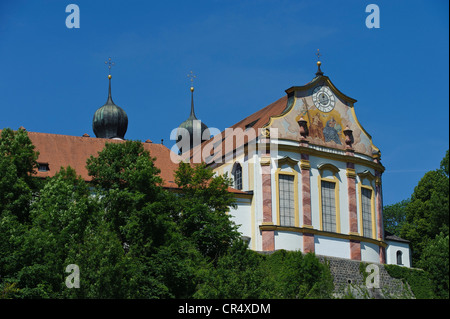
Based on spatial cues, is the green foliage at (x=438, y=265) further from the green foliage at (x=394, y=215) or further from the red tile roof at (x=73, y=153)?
the green foliage at (x=394, y=215)

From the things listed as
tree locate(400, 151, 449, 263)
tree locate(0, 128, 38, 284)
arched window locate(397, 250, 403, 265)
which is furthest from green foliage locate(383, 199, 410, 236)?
tree locate(0, 128, 38, 284)

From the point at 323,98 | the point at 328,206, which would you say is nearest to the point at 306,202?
the point at 328,206

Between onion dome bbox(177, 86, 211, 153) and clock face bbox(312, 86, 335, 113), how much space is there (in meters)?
17.4

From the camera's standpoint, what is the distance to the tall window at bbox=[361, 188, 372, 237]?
5553 cm

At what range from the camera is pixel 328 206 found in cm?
5422

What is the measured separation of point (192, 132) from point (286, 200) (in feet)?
73.0

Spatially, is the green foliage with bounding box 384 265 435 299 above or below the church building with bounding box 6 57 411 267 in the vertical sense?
below

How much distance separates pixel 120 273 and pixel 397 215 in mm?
51991

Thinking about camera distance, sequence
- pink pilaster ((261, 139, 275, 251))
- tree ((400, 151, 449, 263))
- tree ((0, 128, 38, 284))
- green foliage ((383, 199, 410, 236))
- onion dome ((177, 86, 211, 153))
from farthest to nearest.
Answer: green foliage ((383, 199, 410, 236))
onion dome ((177, 86, 211, 153))
tree ((400, 151, 449, 263))
pink pilaster ((261, 139, 275, 251))
tree ((0, 128, 38, 284))

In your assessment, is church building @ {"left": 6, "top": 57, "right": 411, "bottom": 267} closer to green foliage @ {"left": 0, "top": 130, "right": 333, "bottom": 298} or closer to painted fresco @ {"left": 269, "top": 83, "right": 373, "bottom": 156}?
painted fresco @ {"left": 269, "top": 83, "right": 373, "bottom": 156}

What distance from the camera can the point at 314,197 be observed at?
53.7m

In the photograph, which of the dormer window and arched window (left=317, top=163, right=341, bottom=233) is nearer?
the dormer window

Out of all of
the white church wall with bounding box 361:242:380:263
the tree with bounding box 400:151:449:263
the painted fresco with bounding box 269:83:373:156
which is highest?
the painted fresco with bounding box 269:83:373:156

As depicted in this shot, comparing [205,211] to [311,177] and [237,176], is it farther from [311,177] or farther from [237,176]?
[311,177]
